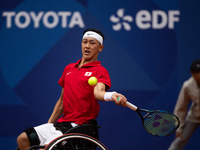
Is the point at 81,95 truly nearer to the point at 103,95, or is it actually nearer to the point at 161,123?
the point at 103,95

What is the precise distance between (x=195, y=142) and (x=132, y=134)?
3.00 feet

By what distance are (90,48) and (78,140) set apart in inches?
33.1

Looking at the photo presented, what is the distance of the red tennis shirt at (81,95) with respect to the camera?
2.07 meters

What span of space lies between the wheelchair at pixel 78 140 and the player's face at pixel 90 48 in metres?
0.65

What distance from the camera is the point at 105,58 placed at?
3.79m

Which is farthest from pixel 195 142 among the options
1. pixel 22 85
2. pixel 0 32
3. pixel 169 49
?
pixel 0 32

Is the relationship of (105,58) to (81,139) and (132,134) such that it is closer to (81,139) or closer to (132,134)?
(132,134)

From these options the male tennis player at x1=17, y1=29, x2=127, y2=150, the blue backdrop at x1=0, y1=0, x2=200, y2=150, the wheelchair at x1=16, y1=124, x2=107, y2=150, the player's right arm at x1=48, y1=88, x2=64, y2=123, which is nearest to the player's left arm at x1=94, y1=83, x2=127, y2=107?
the male tennis player at x1=17, y1=29, x2=127, y2=150

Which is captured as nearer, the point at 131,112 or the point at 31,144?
the point at 31,144

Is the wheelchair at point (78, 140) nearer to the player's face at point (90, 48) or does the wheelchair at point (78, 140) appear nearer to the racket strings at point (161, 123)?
the racket strings at point (161, 123)

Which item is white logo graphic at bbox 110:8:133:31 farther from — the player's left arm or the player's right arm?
the player's left arm

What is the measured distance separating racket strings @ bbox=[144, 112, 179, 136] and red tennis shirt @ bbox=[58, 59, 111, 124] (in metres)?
0.43

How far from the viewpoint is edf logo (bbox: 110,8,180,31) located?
3.75m

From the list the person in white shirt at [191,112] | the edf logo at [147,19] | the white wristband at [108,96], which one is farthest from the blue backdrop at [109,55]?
the white wristband at [108,96]
